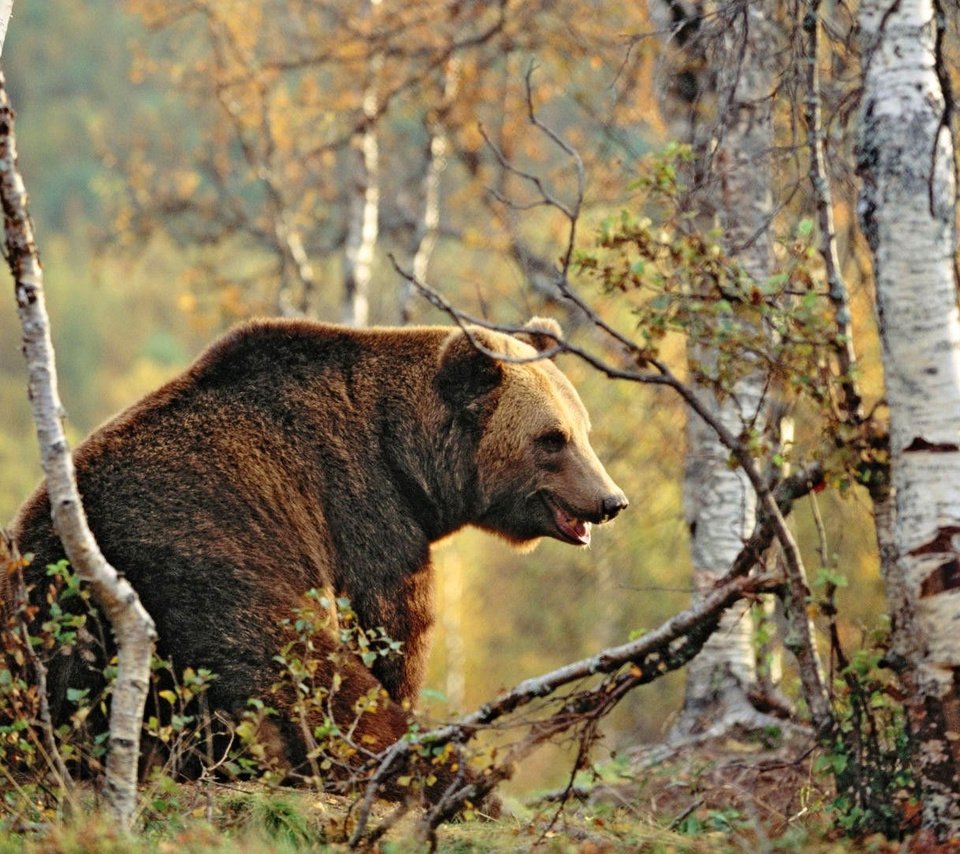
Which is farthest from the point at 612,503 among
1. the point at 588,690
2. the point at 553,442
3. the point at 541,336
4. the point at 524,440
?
the point at 588,690

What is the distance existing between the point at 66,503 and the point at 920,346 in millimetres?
2811

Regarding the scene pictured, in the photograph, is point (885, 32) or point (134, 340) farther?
point (134, 340)

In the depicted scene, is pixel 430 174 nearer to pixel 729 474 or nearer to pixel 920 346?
pixel 729 474

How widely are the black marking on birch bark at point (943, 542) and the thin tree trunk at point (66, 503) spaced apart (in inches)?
98.7

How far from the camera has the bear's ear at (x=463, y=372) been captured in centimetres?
617

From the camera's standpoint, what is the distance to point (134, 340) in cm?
6334

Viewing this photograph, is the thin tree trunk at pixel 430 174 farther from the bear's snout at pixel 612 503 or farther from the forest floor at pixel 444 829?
the forest floor at pixel 444 829

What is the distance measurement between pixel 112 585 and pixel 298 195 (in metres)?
16.1

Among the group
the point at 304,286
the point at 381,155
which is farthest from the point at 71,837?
the point at 381,155

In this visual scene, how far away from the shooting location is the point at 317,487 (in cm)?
598

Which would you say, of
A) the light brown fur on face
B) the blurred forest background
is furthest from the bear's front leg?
the blurred forest background

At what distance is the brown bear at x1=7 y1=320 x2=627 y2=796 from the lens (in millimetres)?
5426

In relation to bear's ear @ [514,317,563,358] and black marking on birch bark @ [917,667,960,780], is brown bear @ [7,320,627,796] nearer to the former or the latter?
bear's ear @ [514,317,563,358]

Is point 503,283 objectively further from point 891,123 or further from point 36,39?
point 36,39
